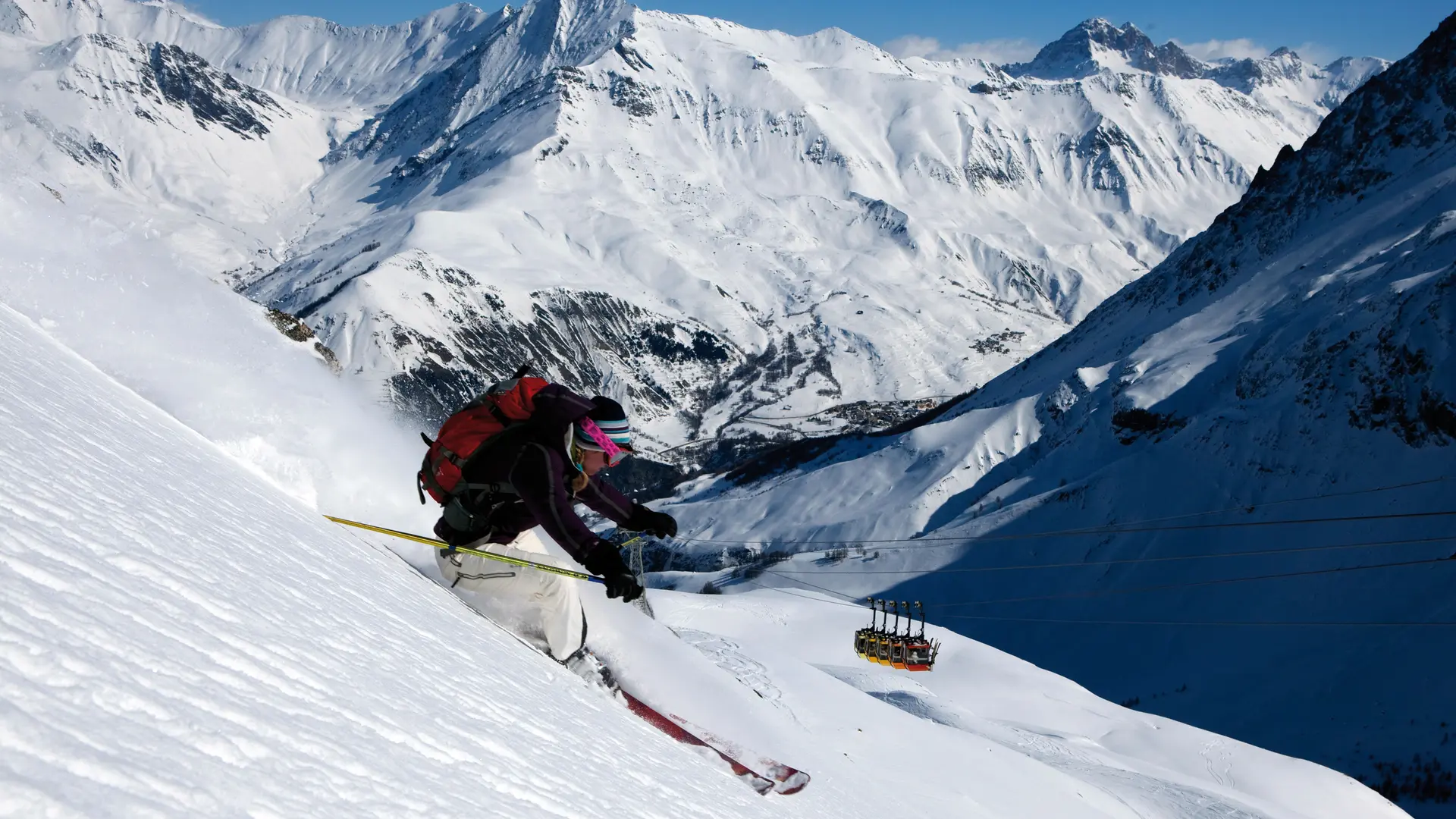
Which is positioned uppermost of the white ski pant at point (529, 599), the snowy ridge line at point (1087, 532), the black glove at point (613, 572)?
the snowy ridge line at point (1087, 532)

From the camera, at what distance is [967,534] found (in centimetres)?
9006

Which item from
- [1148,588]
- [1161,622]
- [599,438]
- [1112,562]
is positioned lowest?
[599,438]

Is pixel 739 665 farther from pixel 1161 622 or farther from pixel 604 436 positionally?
pixel 1161 622

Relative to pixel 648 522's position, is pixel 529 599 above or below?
below

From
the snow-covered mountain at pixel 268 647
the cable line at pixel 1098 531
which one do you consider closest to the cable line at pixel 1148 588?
the cable line at pixel 1098 531

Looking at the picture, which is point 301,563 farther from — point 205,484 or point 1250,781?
point 1250,781

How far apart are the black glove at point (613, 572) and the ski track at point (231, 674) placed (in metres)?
0.88

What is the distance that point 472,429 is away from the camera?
8.59 meters

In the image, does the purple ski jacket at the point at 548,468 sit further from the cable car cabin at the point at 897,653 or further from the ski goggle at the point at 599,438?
the cable car cabin at the point at 897,653

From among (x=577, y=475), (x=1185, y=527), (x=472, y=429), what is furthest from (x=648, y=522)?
(x=1185, y=527)

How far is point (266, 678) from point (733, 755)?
596cm

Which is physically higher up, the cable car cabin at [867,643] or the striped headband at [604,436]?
the cable car cabin at [867,643]

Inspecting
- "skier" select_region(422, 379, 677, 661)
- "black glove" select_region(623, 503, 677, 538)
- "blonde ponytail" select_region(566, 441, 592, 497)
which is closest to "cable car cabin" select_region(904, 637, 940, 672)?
"black glove" select_region(623, 503, 677, 538)

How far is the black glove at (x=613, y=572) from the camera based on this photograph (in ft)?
25.3
